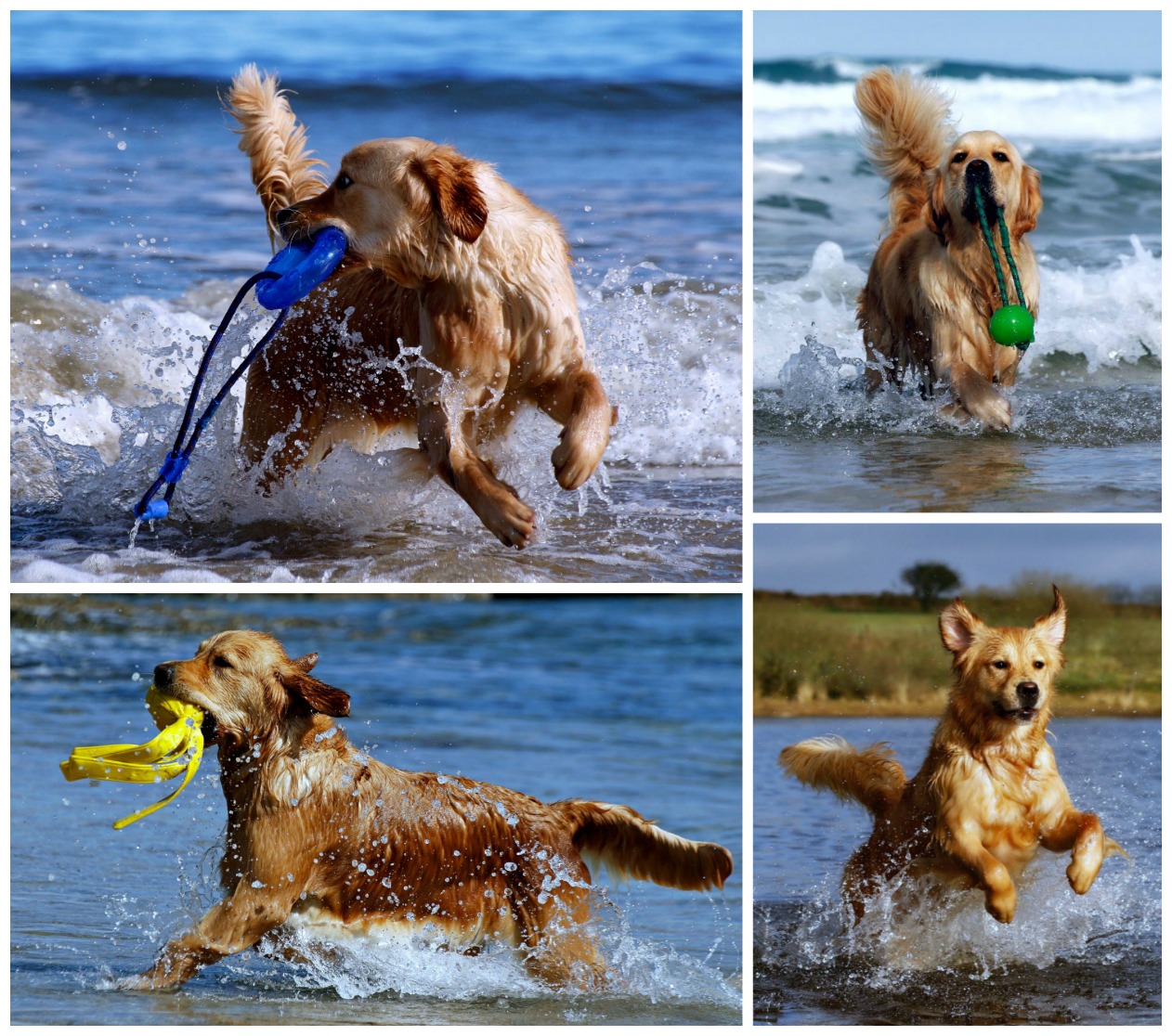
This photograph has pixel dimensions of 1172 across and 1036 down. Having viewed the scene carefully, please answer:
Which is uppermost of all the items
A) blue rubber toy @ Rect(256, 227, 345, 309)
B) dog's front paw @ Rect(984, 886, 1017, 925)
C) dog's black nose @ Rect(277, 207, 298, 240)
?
dog's black nose @ Rect(277, 207, 298, 240)

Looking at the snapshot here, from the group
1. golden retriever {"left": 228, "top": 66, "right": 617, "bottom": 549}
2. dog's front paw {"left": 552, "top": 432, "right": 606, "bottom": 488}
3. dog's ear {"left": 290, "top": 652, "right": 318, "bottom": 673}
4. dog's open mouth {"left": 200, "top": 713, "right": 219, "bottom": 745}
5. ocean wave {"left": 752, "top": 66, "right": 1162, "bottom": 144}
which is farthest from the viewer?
ocean wave {"left": 752, "top": 66, "right": 1162, "bottom": 144}

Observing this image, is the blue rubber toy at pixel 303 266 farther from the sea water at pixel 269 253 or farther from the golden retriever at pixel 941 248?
the golden retriever at pixel 941 248

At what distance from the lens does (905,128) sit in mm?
4820

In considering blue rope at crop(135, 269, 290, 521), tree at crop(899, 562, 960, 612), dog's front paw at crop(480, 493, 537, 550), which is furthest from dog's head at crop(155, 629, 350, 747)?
tree at crop(899, 562, 960, 612)

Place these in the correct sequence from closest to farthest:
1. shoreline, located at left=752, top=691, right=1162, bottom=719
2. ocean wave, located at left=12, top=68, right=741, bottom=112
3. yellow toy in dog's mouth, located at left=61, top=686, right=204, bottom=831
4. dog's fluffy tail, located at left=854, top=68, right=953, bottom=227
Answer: yellow toy in dog's mouth, located at left=61, top=686, right=204, bottom=831 → dog's fluffy tail, located at left=854, top=68, right=953, bottom=227 → shoreline, located at left=752, top=691, right=1162, bottom=719 → ocean wave, located at left=12, top=68, right=741, bottom=112

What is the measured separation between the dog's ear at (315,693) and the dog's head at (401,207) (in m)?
1.20

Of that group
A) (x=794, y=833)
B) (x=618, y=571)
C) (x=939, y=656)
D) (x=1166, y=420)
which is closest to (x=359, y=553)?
(x=618, y=571)

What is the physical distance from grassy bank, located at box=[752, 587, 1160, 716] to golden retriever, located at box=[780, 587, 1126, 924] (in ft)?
4.56

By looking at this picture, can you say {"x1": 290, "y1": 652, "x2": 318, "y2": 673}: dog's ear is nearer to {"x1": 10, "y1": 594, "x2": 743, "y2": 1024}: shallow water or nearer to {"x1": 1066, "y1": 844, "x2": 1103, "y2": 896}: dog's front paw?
{"x1": 10, "y1": 594, "x2": 743, "y2": 1024}: shallow water

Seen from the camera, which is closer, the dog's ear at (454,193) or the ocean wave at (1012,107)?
the dog's ear at (454,193)

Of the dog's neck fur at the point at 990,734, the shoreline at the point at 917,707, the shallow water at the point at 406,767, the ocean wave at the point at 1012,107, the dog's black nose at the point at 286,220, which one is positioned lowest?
the shallow water at the point at 406,767

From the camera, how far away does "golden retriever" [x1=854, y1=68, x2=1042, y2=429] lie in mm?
4535

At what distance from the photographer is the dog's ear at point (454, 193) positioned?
3.63 metres

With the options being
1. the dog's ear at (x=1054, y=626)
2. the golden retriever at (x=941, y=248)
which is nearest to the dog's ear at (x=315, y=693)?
the dog's ear at (x=1054, y=626)
